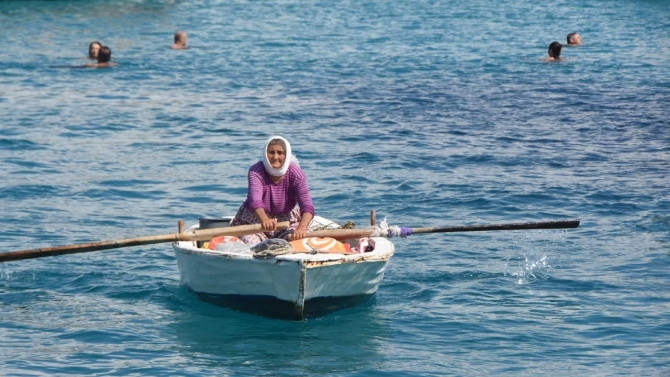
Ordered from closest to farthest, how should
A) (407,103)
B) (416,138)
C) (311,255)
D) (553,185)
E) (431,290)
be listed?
(311,255) < (431,290) < (553,185) < (416,138) < (407,103)

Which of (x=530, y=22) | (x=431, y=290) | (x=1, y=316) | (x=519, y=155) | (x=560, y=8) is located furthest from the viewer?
(x=560, y=8)

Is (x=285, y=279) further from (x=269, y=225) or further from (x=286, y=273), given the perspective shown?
(x=269, y=225)

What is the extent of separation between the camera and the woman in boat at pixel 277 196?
13.3m

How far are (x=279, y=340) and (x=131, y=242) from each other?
1.96m

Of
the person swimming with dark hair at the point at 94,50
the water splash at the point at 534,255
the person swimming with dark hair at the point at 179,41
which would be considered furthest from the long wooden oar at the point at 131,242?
the person swimming with dark hair at the point at 179,41

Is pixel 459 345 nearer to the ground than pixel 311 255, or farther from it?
nearer to the ground

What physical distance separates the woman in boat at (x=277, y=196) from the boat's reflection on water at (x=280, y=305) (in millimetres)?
706

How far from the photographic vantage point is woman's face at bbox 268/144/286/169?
13336 mm

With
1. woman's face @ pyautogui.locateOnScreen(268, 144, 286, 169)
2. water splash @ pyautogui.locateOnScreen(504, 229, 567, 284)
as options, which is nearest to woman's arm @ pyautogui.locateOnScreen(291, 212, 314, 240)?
woman's face @ pyautogui.locateOnScreen(268, 144, 286, 169)

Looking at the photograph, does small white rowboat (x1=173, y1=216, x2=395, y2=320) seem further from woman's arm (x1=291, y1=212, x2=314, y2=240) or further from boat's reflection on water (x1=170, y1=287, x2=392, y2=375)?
woman's arm (x1=291, y1=212, x2=314, y2=240)

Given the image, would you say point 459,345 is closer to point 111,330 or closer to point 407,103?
point 111,330

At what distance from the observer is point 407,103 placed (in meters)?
27.6

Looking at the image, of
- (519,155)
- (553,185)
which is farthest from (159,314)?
(519,155)

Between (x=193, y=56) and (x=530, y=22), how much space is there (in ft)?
43.5
